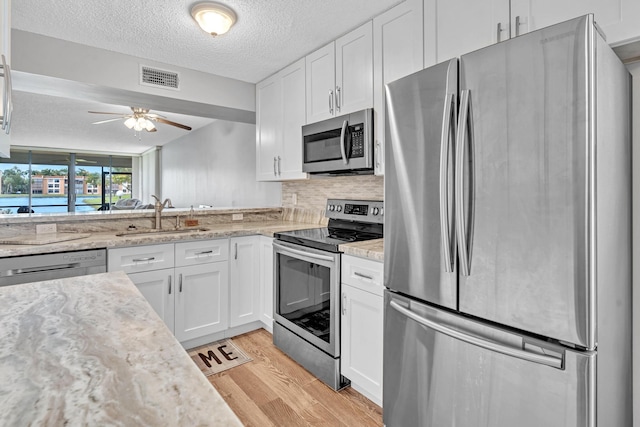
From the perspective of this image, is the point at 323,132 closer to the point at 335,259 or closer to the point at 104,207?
the point at 335,259

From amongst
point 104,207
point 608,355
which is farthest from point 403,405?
point 104,207

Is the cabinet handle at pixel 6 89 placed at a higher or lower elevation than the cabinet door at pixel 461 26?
lower

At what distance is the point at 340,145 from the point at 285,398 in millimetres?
1636

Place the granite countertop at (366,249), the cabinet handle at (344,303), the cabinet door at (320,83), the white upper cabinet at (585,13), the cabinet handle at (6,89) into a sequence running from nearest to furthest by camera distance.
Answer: the cabinet handle at (6,89) → the white upper cabinet at (585,13) → the granite countertop at (366,249) → the cabinet handle at (344,303) → the cabinet door at (320,83)

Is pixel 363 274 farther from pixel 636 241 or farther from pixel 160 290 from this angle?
pixel 160 290

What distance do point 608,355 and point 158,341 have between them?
4.54 ft

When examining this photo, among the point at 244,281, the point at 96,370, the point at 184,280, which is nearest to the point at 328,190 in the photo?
the point at 244,281

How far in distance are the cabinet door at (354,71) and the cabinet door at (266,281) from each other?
120 centimetres

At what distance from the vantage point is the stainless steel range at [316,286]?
209cm

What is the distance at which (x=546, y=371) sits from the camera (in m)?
1.11

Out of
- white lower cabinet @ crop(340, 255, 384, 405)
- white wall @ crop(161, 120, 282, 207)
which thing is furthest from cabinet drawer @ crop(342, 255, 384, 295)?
white wall @ crop(161, 120, 282, 207)

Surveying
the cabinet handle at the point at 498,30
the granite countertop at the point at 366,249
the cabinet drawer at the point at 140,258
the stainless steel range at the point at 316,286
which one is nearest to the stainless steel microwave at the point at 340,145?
the stainless steel range at the point at 316,286

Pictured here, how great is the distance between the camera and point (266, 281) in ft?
9.36

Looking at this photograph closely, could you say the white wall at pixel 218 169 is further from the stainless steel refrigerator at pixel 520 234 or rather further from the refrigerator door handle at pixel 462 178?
the refrigerator door handle at pixel 462 178
